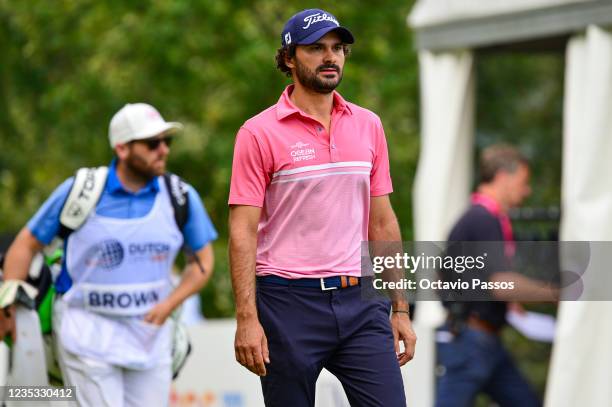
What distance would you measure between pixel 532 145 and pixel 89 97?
7931 millimetres

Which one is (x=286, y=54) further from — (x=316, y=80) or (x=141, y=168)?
(x=141, y=168)

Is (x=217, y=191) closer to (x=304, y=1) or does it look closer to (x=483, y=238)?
(x=304, y=1)

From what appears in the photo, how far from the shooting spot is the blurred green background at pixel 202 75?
49.7ft

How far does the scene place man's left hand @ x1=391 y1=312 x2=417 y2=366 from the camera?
5.52 meters

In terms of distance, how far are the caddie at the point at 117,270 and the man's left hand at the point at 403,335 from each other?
199 cm

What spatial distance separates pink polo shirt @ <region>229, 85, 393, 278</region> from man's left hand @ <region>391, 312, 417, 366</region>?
Answer: 33 centimetres

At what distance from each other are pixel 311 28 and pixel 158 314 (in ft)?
8.20

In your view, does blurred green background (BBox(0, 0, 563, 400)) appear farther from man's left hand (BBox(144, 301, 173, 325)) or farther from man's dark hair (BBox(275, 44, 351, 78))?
man's dark hair (BBox(275, 44, 351, 78))

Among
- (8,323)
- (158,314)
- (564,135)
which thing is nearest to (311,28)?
(158,314)

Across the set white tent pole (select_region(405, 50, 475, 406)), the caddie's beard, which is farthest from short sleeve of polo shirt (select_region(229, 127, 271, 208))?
white tent pole (select_region(405, 50, 475, 406))

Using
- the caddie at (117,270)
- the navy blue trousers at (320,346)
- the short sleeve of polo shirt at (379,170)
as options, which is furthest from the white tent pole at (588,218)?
the navy blue trousers at (320,346)

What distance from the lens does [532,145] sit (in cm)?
2089

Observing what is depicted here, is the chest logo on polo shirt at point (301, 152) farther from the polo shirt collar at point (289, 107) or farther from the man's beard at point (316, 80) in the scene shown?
the man's beard at point (316, 80)

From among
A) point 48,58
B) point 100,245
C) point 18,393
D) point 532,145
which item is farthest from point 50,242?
point 532,145
